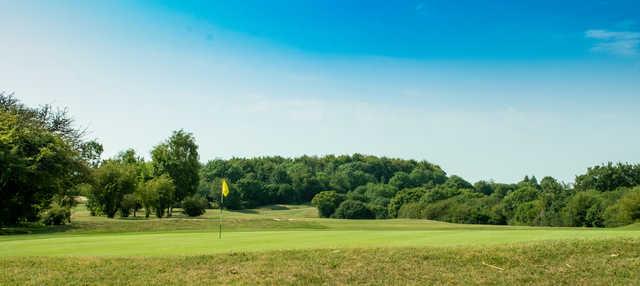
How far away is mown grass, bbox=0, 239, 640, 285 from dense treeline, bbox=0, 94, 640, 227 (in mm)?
23209

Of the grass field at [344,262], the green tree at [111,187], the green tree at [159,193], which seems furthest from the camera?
the green tree at [159,193]

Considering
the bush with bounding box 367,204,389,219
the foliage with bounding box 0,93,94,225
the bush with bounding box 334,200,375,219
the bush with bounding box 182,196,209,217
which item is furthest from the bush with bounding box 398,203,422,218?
the foliage with bounding box 0,93,94,225

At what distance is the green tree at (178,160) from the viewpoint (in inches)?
2350

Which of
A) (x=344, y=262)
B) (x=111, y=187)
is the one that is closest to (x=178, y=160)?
(x=111, y=187)

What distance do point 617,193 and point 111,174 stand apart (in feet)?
176

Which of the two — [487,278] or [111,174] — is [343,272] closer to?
[487,278]

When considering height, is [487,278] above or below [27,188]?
below

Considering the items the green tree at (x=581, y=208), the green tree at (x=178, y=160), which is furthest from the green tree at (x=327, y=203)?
the green tree at (x=581, y=208)

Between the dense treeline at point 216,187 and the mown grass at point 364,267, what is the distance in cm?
2321

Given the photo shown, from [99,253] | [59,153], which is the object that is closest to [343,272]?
[99,253]

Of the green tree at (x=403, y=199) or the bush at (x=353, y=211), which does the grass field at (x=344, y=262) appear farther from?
the green tree at (x=403, y=199)

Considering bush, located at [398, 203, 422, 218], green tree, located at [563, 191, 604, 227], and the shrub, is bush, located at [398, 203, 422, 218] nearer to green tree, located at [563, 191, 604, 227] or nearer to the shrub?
green tree, located at [563, 191, 604, 227]

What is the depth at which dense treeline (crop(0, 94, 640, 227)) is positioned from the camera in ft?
124

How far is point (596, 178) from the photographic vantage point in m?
83.3
